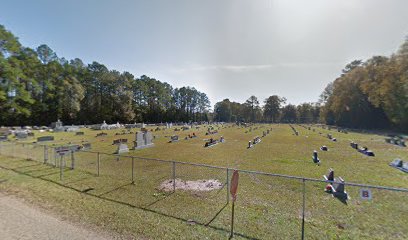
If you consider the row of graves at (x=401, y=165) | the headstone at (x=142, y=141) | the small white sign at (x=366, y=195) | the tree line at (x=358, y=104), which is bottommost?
the row of graves at (x=401, y=165)

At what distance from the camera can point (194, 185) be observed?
10.5 metres

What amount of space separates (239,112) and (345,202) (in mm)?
149410

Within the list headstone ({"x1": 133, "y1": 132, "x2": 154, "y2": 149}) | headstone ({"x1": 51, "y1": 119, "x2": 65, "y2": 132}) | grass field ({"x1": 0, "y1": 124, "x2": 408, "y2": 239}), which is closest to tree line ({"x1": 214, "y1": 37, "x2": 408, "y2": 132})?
grass field ({"x1": 0, "y1": 124, "x2": 408, "y2": 239})

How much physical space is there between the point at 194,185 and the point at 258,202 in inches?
132

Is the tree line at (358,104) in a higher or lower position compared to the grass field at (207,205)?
higher

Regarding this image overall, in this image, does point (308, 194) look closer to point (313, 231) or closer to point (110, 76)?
point (313, 231)

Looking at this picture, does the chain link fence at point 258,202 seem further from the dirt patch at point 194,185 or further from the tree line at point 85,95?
the tree line at point 85,95

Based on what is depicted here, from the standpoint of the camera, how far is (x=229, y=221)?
6.68 meters

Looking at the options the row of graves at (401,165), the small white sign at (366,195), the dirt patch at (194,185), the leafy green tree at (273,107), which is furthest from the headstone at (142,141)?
the leafy green tree at (273,107)

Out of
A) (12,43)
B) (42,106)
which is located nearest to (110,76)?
(42,106)

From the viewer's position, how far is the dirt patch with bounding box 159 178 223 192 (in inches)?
394

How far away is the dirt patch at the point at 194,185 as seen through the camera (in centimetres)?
1000

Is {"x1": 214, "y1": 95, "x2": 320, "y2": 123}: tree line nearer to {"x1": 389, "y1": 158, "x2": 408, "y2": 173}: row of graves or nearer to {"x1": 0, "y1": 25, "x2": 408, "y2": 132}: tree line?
{"x1": 0, "y1": 25, "x2": 408, "y2": 132}: tree line

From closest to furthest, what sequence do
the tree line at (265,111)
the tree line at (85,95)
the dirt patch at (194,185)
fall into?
1. the dirt patch at (194,185)
2. the tree line at (85,95)
3. the tree line at (265,111)
